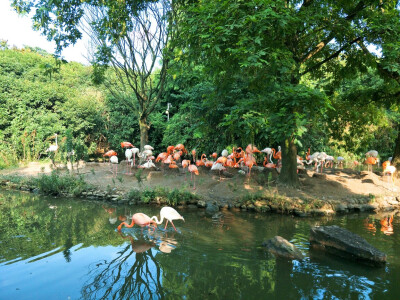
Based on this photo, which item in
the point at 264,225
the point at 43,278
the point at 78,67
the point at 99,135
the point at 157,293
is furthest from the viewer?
the point at 78,67

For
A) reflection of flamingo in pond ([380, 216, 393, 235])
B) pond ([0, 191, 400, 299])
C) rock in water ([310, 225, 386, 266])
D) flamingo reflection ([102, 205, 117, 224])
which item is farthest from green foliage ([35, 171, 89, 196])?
reflection of flamingo in pond ([380, 216, 393, 235])

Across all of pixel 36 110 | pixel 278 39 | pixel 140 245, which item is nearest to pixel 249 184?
pixel 278 39

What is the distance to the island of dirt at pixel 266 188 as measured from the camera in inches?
328

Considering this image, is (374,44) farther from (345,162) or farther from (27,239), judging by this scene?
(345,162)

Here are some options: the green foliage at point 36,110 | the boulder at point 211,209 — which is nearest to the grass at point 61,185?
the boulder at point 211,209

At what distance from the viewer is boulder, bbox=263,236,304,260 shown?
4875 mm

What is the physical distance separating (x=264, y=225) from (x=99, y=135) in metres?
15.0

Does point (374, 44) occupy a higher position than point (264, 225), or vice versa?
point (374, 44)

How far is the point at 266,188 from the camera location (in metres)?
9.03

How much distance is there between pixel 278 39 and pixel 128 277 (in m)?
6.25

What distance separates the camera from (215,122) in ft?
44.0

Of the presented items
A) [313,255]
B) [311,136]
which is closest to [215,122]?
[311,136]

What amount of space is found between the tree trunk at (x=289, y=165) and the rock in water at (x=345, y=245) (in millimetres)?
3487

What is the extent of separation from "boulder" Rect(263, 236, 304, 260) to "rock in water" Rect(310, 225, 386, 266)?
66cm
